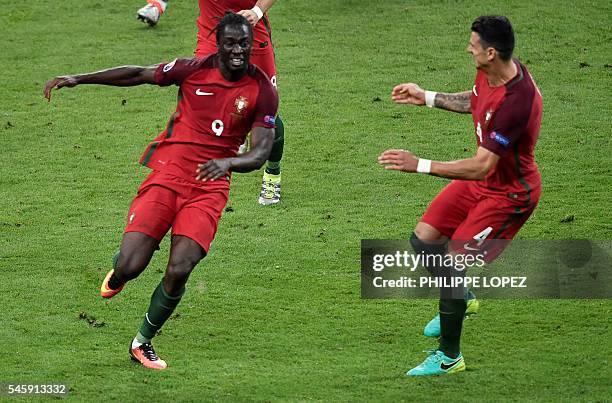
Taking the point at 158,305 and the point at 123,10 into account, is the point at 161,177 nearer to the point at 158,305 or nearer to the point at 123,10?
the point at 158,305

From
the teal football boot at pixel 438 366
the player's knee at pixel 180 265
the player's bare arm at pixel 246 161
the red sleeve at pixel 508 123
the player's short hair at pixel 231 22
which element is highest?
the player's short hair at pixel 231 22

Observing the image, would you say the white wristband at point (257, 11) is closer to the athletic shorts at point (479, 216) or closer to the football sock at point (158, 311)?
the athletic shorts at point (479, 216)

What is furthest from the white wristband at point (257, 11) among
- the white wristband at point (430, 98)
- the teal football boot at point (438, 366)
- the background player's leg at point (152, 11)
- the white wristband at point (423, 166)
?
the background player's leg at point (152, 11)

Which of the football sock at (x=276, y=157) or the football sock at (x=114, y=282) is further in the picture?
the football sock at (x=276, y=157)

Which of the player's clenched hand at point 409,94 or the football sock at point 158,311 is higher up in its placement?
the player's clenched hand at point 409,94

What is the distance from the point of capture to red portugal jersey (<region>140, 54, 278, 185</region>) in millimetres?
8609

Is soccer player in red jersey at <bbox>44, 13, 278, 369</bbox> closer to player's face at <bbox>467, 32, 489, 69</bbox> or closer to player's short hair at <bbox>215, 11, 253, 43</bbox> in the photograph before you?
player's short hair at <bbox>215, 11, 253, 43</bbox>

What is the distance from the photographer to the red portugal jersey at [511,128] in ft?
26.0

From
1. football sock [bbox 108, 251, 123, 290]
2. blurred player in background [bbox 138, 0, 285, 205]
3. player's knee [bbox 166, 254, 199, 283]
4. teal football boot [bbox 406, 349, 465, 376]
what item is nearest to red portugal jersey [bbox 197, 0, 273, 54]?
blurred player in background [bbox 138, 0, 285, 205]

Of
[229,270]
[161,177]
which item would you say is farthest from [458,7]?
[161,177]

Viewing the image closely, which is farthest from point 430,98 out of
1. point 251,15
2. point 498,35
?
point 251,15

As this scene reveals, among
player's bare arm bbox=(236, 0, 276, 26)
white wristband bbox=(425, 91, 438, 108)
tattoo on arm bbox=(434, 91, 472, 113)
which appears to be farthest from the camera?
player's bare arm bbox=(236, 0, 276, 26)

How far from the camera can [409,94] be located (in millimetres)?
8938

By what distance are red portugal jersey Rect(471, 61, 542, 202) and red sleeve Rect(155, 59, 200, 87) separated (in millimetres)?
2166
